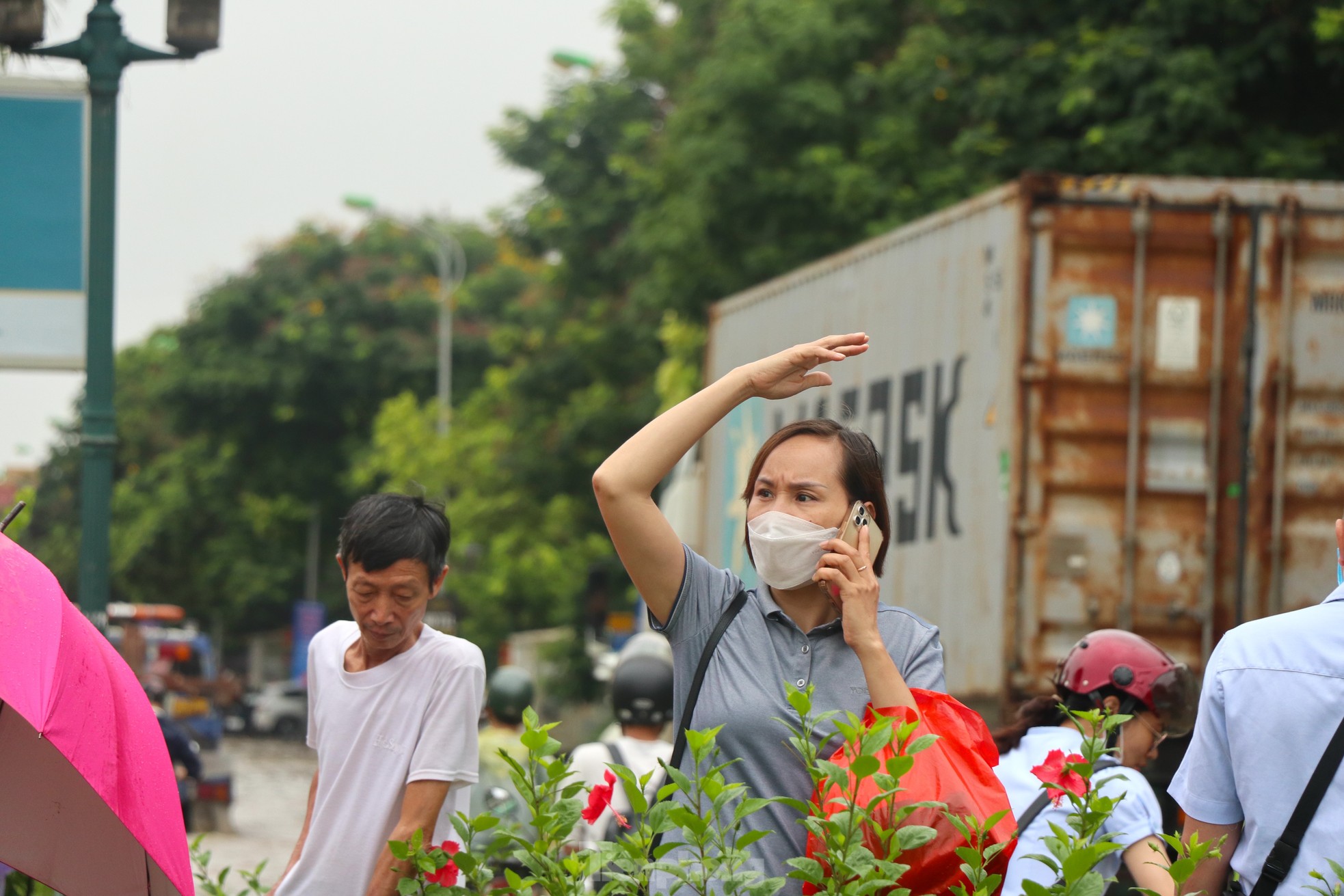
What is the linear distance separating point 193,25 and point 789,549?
181 inches

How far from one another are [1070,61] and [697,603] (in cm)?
1349

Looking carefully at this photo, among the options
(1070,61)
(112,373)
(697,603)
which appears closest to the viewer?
(697,603)

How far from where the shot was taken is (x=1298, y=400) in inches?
324

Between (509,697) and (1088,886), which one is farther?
(509,697)

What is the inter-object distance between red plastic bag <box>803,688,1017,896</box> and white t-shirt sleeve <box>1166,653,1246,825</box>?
0.43 m

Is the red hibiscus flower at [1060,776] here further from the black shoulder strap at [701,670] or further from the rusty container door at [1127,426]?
the rusty container door at [1127,426]

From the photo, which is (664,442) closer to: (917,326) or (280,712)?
(917,326)

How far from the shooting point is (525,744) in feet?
8.07

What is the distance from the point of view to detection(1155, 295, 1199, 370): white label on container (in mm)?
8188

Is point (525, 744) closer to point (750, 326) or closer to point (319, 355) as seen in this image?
point (750, 326)

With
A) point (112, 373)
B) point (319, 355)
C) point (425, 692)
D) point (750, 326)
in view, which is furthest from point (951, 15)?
point (319, 355)

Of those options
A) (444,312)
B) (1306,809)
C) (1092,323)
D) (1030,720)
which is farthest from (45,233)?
(444,312)

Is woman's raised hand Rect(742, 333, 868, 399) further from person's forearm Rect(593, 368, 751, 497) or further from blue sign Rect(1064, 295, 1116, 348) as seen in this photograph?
blue sign Rect(1064, 295, 1116, 348)

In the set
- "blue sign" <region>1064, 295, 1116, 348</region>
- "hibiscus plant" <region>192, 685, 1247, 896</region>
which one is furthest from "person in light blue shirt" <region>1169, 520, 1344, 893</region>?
"blue sign" <region>1064, 295, 1116, 348</region>
